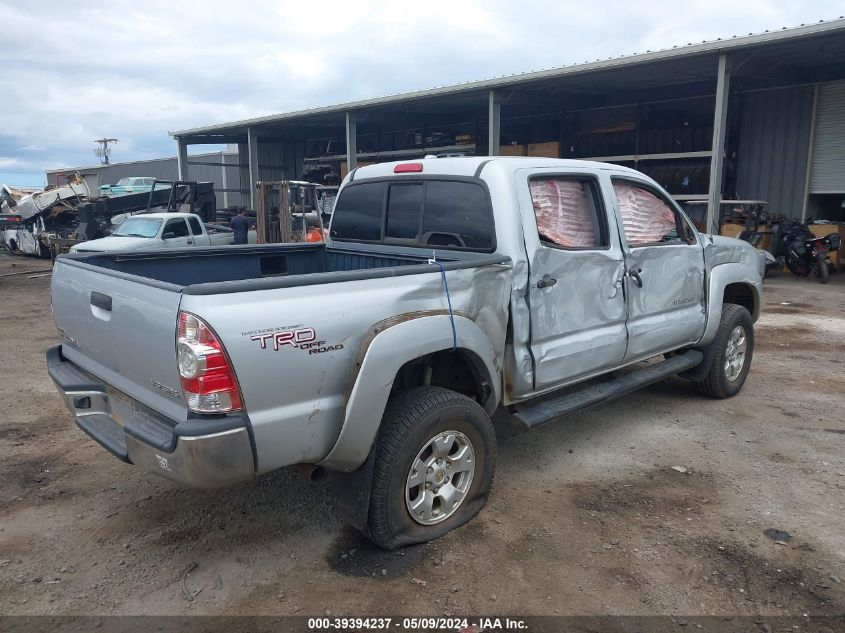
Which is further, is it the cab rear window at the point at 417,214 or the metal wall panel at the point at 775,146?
the metal wall panel at the point at 775,146

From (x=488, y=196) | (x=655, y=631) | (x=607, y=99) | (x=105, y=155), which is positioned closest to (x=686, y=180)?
(x=607, y=99)

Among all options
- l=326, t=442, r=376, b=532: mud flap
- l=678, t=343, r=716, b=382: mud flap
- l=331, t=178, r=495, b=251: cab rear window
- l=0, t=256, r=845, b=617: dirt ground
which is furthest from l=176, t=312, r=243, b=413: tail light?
l=678, t=343, r=716, b=382: mud flap

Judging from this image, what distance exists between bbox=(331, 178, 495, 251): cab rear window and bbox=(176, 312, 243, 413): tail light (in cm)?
182

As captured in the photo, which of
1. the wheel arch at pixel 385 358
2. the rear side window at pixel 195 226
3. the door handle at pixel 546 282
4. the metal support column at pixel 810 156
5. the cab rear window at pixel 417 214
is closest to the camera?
the wheel arch at pixel 385 358

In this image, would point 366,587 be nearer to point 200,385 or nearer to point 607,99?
point 200,385

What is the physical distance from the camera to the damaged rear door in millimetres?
3934

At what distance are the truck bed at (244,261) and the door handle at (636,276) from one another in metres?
1.26

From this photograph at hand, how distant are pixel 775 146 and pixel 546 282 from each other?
53.4 feet

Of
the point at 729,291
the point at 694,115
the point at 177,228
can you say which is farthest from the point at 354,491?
the point at 694,115

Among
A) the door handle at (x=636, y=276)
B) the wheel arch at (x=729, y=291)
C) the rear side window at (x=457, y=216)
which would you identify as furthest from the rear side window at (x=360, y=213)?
the wheel arch at (x=729, y=291)

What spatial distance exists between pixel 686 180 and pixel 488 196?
15.3 metres

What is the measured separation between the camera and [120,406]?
3.36 m

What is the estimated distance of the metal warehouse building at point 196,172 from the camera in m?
32.9

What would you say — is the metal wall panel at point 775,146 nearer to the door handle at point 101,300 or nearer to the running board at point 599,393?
the running board at point 599,393
